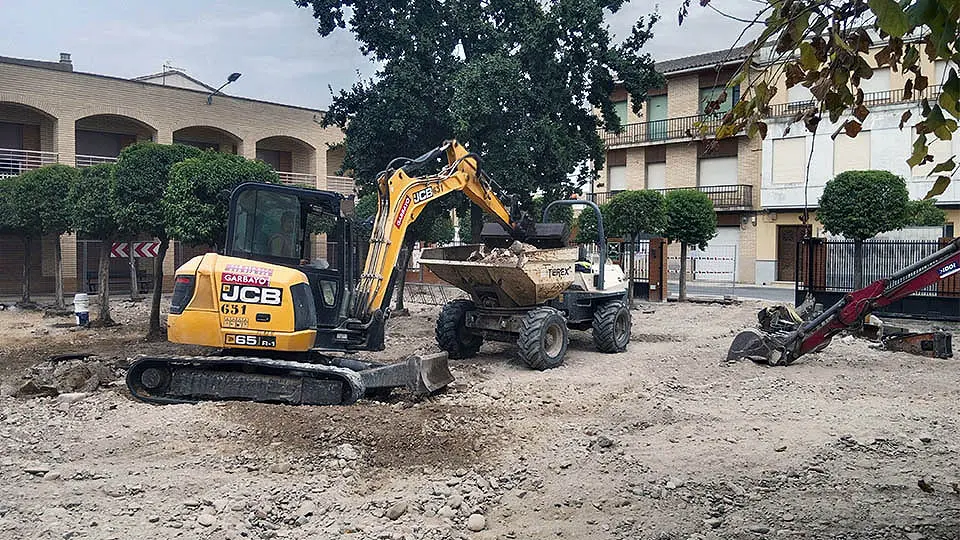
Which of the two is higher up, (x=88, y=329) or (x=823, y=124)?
(x=823, y=124)

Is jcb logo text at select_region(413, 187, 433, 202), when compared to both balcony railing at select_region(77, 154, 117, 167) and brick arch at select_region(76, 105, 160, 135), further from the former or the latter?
brick arch at select_region(76, 105, 160, 135)

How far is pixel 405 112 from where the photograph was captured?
632 inches

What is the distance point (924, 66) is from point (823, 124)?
458cm

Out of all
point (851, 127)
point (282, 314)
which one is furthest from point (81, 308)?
point (851, 127)

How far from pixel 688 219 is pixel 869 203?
5.64 metres

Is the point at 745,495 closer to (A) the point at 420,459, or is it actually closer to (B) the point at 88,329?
(A) the point at 420,459

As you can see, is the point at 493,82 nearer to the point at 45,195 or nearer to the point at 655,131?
the point at 45,195

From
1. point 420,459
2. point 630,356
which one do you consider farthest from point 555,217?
point 420,459

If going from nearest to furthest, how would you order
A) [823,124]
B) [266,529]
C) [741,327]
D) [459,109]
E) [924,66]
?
[266,529]
[459,109]
[741,327]
[924,66]
[823,124]

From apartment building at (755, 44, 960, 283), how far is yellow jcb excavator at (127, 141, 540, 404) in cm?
2301

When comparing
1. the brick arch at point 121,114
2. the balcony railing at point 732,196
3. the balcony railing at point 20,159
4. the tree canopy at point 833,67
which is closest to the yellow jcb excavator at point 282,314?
the tree canopy at point 833,67

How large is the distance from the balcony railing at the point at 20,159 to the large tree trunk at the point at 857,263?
80.6 ft

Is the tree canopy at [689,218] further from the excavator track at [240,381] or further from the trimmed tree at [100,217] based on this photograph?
the excavator track at [240,381]

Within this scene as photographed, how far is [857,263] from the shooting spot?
1747 centimetres
